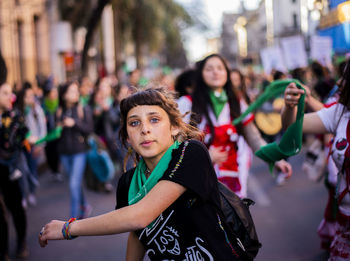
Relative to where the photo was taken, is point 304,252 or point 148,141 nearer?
point 148,141

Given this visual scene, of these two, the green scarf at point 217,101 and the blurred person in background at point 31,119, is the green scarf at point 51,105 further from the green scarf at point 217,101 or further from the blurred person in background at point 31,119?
the green scarf at point 217,101

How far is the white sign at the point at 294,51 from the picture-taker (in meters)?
11.7

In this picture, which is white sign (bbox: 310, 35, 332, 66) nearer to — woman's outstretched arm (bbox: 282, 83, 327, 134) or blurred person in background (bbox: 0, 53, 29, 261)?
blurred person in background (bbox: 0, 53, 29, 261)

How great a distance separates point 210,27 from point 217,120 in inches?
1410

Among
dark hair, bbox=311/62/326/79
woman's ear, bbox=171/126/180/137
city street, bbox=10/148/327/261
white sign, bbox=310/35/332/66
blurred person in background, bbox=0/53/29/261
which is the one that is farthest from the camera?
white sign, bbox=310/35/332/66

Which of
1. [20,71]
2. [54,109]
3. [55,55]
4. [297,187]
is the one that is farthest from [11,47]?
[297,187]

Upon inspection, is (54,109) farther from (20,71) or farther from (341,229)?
(20,71)

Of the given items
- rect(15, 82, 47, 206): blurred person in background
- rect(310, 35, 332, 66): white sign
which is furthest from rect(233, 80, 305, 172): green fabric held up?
rect(310, 35, 332, 66): white sign

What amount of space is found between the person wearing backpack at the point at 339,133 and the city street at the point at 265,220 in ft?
7.19

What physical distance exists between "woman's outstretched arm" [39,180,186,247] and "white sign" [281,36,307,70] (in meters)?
10.5

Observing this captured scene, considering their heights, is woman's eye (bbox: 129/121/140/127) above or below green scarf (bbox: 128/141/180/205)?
above

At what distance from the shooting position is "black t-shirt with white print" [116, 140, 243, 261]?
1.93 m

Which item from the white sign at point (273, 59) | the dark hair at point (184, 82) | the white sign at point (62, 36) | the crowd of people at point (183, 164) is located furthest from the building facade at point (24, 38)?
the crowd of people at point (183, 164)

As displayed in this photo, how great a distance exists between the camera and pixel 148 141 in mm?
2084
